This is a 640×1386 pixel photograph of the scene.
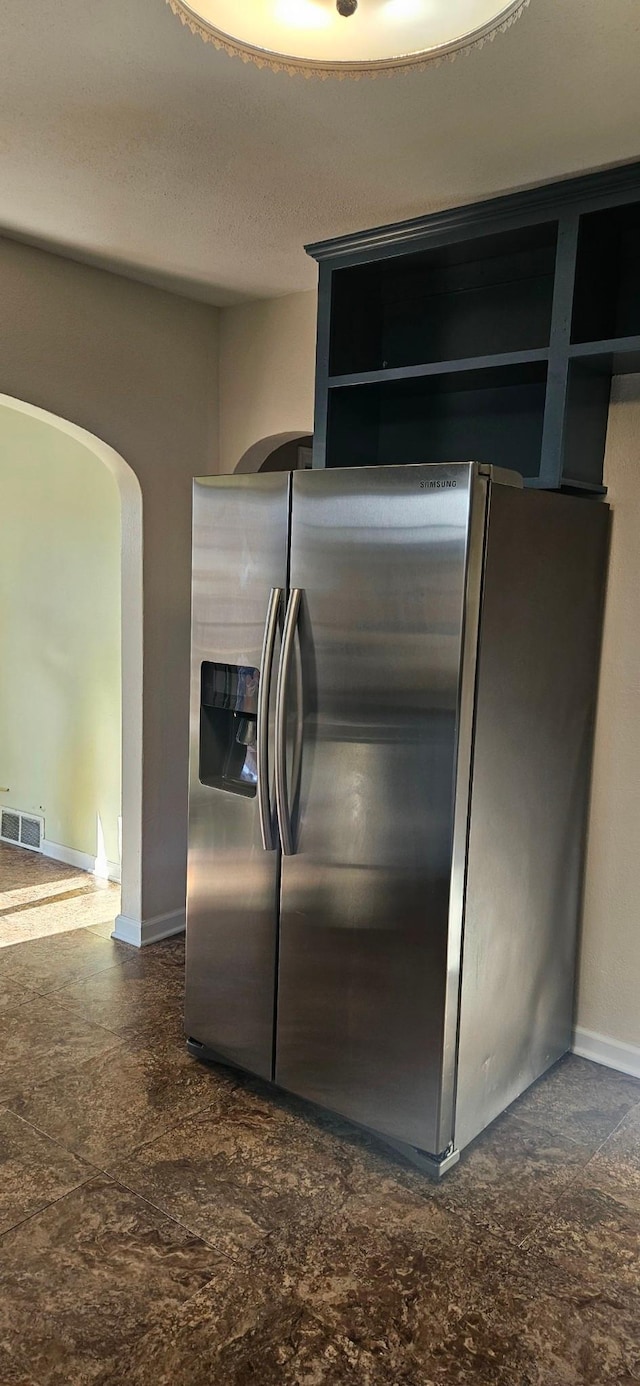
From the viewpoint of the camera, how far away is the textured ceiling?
1.68m

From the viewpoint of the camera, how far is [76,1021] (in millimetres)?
3004

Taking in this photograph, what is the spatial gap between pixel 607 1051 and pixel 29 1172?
1.70 meters

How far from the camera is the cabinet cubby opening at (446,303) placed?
8.62 ft

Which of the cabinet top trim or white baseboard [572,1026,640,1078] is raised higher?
the cabinet top trim

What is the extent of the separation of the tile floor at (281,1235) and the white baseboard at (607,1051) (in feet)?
0.14

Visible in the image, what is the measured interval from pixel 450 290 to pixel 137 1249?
271 cm

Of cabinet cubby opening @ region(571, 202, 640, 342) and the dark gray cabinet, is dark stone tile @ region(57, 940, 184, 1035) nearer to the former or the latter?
the dark gray cabinet

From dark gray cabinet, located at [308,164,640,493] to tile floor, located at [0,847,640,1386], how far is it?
178 cm

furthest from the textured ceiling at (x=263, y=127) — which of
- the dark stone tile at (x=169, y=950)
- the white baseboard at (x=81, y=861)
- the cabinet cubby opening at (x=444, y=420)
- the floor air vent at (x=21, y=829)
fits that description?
the floor air vent at (x=21, y=829)

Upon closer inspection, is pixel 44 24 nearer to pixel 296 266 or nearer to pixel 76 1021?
pixel 296 266

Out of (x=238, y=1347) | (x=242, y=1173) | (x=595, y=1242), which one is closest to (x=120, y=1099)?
→ (x=242, y=1173)

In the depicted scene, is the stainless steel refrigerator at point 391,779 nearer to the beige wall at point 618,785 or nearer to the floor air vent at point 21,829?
the beige wall at point 618,785

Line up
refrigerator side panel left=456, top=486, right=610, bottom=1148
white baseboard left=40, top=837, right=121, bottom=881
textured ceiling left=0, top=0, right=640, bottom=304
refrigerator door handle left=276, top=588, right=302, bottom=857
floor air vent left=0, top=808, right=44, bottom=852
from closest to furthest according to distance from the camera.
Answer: textured ceiling left=0, top=0, right=640, bottom=304, refrigerator side panel left=456, top=486, right=610, bottom=1148, refrigerator door handle left=276, top=588, right=302, bottom=857, white baseboard left=40, top=837, right=121, bottom=881, floor air vent left=0, top=808, right=44, bottom=852

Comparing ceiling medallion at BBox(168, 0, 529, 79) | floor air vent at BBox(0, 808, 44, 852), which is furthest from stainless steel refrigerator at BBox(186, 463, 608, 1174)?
floor air vent at BBox(0, 808, 44, 852)
